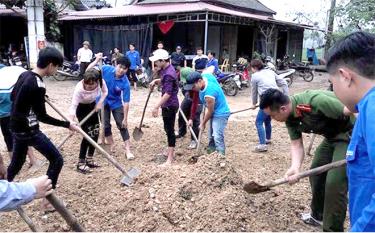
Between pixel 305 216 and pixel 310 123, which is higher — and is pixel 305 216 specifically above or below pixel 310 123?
below

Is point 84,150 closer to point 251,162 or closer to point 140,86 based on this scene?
point 251,162

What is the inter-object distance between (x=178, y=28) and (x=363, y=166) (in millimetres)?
17518

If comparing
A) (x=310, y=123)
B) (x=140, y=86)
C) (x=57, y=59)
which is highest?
(x=57, y=59)

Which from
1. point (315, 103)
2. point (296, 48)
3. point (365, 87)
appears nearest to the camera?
point (365, 87)

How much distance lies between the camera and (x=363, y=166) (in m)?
1.69

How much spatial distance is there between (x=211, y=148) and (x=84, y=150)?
184cm

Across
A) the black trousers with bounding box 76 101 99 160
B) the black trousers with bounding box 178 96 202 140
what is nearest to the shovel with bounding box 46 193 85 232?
the black trousers with bounding box 76 101 99 160

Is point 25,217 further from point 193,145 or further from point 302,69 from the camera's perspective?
point 302,69

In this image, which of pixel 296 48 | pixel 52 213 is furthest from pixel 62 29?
pixel 52 213

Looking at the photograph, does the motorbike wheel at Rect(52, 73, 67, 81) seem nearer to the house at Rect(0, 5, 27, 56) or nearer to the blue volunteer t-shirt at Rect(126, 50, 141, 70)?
the blue volunteer t-shirt at Rect(126, 50, 141, 70)

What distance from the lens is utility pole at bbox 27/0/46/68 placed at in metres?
13.8

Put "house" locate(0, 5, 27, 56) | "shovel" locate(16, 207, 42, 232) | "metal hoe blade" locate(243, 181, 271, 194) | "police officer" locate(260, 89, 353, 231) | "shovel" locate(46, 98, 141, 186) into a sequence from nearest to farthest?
"shovel" locate(16, 207, 42, 232) → "police officer" locate(260, 89, 353, 231) → "metal hoe blade" locate(243, 181, 271, 194) → "shovel" locate(46, 98, 141, 186) → "house" locate(0, 5, 27, 56)

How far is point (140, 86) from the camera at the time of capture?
14.7 metres

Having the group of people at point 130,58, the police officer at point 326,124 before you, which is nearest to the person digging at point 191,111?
the police officer at point 326,124
